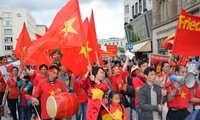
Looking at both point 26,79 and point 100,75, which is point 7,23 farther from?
point 100,75

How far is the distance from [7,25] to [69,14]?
374ft

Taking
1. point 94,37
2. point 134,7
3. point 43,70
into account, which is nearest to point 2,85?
point 43,70

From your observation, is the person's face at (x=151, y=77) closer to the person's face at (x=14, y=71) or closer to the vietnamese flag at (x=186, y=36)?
the vietnamese flag at (x=186, y=36)

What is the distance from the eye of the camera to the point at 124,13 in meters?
59.0

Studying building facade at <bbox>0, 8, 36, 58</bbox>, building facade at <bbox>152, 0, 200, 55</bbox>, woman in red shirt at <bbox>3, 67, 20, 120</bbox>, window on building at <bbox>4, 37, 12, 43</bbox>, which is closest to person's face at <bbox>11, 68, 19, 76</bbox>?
woman in red shirt at <bbox>3, 67, 20, 120</bbox>

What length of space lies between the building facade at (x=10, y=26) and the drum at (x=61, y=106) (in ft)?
342

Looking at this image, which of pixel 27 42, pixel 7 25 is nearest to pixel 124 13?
pixel 27 42

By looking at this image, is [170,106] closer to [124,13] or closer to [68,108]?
[68,108]

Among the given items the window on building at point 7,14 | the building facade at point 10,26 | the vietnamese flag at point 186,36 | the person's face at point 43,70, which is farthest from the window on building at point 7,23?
the vietnamese flag at point 186,36

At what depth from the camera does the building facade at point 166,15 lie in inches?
822

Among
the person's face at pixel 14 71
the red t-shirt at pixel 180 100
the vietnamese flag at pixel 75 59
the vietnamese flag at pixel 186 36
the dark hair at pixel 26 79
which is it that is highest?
the vietnamese flag at pixel 186 36

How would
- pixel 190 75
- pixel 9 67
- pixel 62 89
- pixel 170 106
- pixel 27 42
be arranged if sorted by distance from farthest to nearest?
pixel 27 42
pixel 9 67
pixel 62 89
pixel 170 106
pixel 190 75

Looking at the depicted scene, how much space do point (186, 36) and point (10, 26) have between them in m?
115

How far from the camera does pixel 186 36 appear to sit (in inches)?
211
